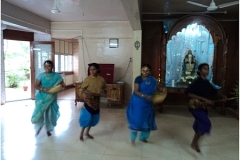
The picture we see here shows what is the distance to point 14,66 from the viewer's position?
31.8ft

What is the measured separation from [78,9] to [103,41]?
1497mm

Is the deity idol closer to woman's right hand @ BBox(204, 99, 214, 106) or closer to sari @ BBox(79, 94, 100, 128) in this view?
woman's right hand @ BBox(204, 99, 214, 106)

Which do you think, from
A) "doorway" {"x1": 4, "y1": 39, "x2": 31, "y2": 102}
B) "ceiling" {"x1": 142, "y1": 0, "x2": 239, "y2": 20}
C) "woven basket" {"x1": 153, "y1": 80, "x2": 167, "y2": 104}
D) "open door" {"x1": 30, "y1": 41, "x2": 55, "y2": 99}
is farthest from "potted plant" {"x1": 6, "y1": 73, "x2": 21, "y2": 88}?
"woven basket" {"x1": 153, "y1": 80, "x2": 167, "y2": 104}

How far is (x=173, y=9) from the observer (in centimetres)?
488

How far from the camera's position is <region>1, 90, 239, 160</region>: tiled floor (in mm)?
2648

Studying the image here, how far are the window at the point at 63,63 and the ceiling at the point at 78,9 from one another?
9.55 ft

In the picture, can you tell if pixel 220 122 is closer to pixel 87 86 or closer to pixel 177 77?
pixel 177 77

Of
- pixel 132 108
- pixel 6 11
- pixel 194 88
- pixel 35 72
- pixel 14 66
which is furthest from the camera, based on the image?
pixel 14 66

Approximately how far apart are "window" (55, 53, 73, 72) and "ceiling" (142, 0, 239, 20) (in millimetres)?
4844

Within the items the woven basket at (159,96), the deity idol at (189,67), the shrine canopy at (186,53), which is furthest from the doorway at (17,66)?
the woven basket at (159,96)

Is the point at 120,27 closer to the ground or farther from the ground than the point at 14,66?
farther from the ground

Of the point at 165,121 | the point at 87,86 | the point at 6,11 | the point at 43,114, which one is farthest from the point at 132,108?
the point at 6,11

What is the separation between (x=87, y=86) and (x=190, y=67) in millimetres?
3606

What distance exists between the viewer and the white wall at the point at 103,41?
20.5 feet
